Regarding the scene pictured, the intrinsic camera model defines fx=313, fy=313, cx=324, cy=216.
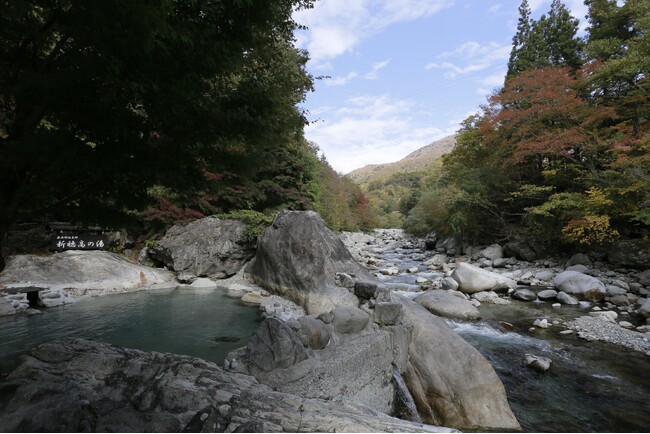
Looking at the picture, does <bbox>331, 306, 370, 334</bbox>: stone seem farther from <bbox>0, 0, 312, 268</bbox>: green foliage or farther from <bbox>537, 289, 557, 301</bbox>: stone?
<bbox>537, 289, 557, 301</bbox>: stone

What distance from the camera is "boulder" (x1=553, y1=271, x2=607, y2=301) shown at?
9617 millimetres

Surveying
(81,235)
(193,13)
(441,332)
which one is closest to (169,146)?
(193,13)

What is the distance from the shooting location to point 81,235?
11797 mm

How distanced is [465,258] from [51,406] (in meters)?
18.9

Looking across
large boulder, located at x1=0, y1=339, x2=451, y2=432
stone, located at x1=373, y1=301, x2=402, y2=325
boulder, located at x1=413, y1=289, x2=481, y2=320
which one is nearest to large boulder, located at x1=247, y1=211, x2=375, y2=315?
boulder, located at x1=413, y1=289, x2=481, y2=320

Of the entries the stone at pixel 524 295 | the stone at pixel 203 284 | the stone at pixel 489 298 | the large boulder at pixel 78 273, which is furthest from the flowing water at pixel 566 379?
the large boulder at pixel 78 273

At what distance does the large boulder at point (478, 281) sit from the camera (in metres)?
11.0

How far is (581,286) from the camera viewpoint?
10.0m

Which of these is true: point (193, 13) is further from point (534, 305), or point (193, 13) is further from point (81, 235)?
point (81, 235)

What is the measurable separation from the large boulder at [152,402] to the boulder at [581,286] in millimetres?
10148

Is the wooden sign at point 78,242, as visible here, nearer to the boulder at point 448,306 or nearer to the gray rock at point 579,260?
the boulder at point 448,306

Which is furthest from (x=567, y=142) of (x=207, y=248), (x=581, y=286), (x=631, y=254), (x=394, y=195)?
(x=394, y=195)

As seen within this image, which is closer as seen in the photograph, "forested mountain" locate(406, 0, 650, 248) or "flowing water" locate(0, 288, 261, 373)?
"flowing water" locate(0, 288, 261, 373)

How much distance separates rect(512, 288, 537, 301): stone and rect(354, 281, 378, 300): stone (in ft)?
22.2
